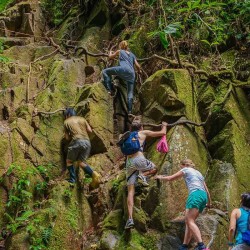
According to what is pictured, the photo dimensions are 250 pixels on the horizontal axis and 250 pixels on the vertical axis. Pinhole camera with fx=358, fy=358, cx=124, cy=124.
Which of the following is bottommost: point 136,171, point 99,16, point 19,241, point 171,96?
point 19,241

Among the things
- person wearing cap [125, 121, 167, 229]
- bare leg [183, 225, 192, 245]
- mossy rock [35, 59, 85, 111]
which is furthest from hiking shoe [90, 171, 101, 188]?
mossy rock [35, 59, 85, 111]

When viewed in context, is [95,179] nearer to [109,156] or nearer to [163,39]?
[109,156]

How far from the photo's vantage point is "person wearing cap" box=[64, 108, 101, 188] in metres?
9.03

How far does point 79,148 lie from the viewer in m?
9.08

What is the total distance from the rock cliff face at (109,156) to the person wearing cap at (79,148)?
1.17 ft

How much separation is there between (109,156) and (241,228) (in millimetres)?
5059

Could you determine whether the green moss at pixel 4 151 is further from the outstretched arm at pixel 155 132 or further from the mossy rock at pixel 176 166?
the outstretched arm at pixel 155 132

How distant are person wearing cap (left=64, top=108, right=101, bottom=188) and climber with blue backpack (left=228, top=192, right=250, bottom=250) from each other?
3.83 m

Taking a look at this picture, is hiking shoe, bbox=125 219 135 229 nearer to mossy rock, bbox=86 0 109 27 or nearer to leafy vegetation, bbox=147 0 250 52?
leafy vegetation, bbox=147 0 250 52

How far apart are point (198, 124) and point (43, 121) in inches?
186

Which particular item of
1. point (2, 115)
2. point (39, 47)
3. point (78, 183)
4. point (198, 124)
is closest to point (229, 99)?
point (198, 124)

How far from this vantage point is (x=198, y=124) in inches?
355

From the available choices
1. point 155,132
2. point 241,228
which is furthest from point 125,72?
point 241,228

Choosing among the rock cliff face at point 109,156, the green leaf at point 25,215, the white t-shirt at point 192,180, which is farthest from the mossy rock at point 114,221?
the white t-shirt at point 192,180
